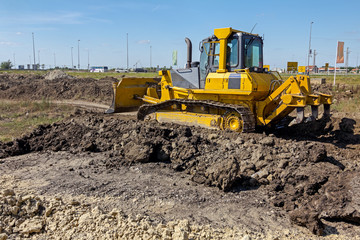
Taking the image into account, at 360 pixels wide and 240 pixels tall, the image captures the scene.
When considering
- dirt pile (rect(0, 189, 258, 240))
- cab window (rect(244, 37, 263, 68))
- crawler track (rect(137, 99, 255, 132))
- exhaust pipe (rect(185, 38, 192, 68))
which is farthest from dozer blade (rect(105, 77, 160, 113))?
dirt pile (rect(0, 189, 258, 240))

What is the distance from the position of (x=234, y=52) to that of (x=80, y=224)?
674cm

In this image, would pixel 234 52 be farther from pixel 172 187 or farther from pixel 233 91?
pixel 172 187

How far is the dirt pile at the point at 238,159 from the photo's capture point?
5.07m

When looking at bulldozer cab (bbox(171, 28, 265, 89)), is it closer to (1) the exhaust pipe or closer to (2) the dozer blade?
(1) the exhaust pipe

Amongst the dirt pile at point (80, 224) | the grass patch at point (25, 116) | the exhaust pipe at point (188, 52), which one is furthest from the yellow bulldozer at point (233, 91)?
the grass patch at point (25, 116)

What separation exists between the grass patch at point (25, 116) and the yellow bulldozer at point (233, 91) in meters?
5.25

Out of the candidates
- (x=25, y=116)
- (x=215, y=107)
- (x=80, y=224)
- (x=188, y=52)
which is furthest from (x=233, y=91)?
(x=25, y=116)

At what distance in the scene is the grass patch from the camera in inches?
467

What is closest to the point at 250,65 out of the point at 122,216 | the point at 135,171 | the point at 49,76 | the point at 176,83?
the point at 176,83

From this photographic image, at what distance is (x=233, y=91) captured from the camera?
30.3ft

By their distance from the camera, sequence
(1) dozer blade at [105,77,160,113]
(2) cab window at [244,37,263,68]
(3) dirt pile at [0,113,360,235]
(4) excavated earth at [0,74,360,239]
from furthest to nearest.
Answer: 1. (1) dozer blade at [105,77,160,113]
2. (2) cab window at [244,37,263,68]
3. (3) dirt pile at [0,113,360,235]
4. (4) excavated earth at [0,74,360,239]

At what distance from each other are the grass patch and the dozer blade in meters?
3.17

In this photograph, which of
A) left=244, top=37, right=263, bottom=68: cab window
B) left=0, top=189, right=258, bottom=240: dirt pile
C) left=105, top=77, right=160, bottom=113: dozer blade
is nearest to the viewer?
left=0, top=189, right=258, bottom=240: dirt pile

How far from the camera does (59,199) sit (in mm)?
5180
